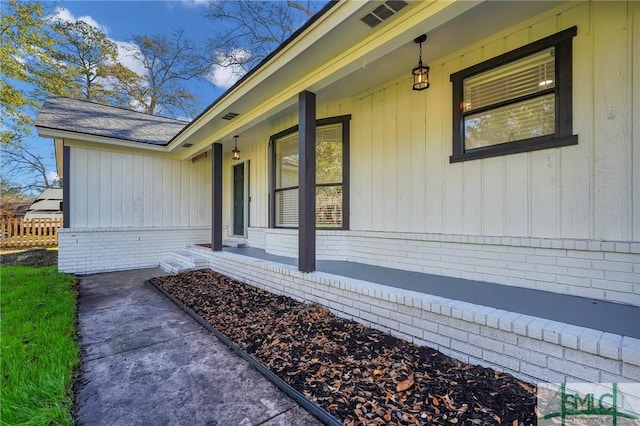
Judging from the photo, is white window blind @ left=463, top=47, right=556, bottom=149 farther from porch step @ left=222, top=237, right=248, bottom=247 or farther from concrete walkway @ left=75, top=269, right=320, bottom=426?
porch step @ left=222, top=237, right=248, bottom=247

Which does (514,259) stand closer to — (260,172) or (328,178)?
(328,178)

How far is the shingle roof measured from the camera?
6484 mm

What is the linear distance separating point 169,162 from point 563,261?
841cm

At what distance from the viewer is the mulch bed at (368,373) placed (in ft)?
5.84

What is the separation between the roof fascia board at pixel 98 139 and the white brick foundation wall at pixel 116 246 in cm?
199

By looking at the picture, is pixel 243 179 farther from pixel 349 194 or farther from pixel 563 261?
pixel 563 261

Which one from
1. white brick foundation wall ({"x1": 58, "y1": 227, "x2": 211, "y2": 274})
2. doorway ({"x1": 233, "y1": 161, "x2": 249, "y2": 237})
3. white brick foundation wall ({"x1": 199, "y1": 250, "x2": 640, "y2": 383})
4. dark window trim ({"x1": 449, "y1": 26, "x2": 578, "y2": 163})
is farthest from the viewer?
doorway ({"x1": 233, "y1": 161, "x2": 249, "y2": 237})

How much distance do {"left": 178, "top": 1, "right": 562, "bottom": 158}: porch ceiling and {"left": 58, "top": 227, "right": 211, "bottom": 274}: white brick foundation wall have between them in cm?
438

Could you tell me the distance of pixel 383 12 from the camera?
255 centimetres

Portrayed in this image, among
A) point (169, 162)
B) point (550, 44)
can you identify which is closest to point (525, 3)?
point (550, 44)

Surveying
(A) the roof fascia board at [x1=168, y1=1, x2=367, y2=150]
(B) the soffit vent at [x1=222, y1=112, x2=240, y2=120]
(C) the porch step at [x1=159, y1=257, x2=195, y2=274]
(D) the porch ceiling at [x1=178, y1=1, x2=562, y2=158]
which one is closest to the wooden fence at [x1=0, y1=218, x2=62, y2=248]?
(C) the porch step at [x1=159, y1=257, x2=195, y2=274]

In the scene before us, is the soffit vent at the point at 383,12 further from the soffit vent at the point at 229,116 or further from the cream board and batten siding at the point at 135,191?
the cream board and batten siding at the point at 135,191

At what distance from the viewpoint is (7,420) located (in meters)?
1.77

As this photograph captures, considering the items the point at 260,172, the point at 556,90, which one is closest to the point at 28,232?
the point at 260,172
